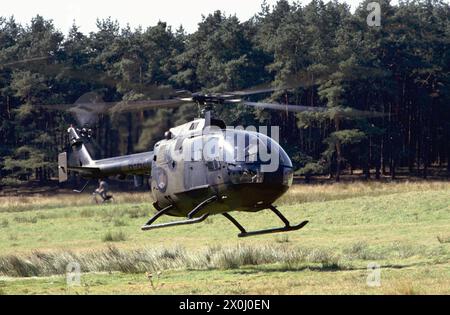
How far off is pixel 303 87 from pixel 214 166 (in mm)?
54515

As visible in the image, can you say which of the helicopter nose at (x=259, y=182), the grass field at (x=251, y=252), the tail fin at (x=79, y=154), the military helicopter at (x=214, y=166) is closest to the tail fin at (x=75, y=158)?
the tail fin at (x=79, y=154)

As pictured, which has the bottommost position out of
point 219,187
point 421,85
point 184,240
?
point 184,240

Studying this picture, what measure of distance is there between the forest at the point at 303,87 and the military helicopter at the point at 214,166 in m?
47.2

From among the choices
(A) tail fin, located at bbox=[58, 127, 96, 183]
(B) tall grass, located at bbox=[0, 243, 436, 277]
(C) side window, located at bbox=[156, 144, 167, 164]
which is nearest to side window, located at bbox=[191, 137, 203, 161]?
(C) side window, located at bbox=[156, 144, 167, 164]

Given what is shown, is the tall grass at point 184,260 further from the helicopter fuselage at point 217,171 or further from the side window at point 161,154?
the side window at point 161,154

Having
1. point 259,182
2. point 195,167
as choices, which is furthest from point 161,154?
point 259,182

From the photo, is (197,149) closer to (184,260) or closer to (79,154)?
(184,260)

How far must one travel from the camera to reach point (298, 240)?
30391 millimetres

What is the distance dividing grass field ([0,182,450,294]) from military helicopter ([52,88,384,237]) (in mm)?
1629

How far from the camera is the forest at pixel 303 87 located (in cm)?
7375
